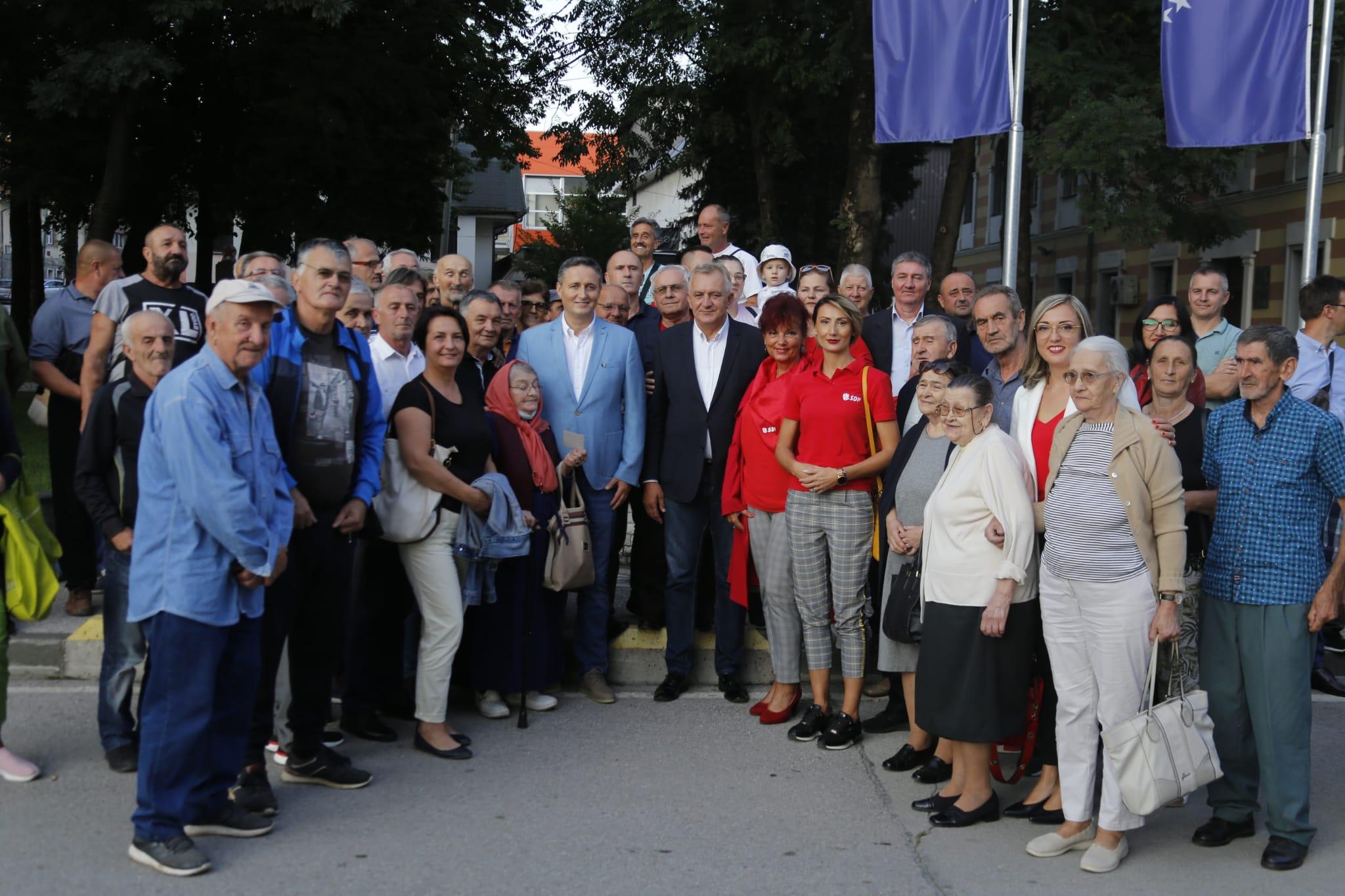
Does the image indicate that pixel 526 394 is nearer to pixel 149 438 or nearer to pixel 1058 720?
pixel 149 438

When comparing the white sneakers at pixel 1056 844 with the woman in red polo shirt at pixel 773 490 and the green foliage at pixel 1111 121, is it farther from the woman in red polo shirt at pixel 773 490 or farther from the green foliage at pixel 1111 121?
the green foliage at pixel 1111 121

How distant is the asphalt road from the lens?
14.3 ft

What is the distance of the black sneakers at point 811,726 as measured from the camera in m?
6.02

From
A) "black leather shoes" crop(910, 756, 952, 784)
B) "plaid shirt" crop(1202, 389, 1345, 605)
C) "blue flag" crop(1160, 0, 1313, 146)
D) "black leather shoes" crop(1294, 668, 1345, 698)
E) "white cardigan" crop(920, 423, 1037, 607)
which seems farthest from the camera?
"blue flag" crop(1160, 0, 1313, 146)

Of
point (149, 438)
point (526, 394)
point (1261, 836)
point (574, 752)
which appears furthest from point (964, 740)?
point (149, 438)

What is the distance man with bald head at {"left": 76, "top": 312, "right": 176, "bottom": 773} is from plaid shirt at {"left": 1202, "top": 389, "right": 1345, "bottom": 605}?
429cm

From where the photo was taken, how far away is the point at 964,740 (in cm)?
492

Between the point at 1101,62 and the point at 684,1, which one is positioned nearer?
the point at 1101,62

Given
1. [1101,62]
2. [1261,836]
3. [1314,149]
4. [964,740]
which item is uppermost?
[1101,62]

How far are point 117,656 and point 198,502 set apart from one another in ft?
4.65

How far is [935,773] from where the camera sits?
547 centimetres

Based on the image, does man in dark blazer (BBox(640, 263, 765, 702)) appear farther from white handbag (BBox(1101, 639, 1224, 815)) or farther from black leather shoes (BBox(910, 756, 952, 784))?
white handbag (BBox(1101, 639, 1224, 815))

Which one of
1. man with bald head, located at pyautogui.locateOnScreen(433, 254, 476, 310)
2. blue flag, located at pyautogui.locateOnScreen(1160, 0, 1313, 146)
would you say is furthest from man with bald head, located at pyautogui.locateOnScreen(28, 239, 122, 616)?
blue flag, located at pyautogui.locateOnScreen(1160, 0, 1313, 146)

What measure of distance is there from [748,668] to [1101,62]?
38.5ft
